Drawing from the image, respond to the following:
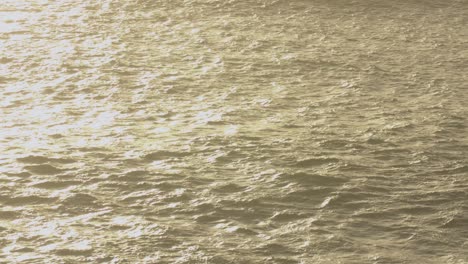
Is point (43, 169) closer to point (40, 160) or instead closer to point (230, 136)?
point (40, 160)

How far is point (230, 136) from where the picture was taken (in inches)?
133

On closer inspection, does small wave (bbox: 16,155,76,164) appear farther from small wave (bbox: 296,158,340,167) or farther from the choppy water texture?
small wave (bbox: 296,158,340,167)

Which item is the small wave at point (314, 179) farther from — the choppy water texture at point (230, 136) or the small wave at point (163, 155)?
the small wave at point (163, 155)

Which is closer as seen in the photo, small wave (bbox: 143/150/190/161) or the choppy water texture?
the choppy water texture

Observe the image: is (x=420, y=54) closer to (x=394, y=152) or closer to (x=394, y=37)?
(x=394, y=37)

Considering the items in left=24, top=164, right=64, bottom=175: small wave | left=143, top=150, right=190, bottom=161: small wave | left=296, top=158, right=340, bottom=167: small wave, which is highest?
left=24, top=164, right=64, bottom=175: small wave

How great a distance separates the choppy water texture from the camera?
2.59 m

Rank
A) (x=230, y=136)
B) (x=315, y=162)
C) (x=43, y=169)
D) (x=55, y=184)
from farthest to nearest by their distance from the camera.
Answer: (x=230, y=136), (x=315, y=162), (x=43, y=169), (x=55, y=184)

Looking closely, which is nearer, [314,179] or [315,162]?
[314,179]

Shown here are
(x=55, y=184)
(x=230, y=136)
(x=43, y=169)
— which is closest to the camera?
(x=55, y=184)

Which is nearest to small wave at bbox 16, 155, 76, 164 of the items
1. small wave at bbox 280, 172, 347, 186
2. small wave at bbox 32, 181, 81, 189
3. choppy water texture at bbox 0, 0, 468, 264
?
choppy water texture at bbox 0, 0, 468, 264

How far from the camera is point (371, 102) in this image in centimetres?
382

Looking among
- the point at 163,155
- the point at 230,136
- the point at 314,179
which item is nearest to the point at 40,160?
the point at 163,155

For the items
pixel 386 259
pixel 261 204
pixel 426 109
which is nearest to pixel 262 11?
pixel 426 109
